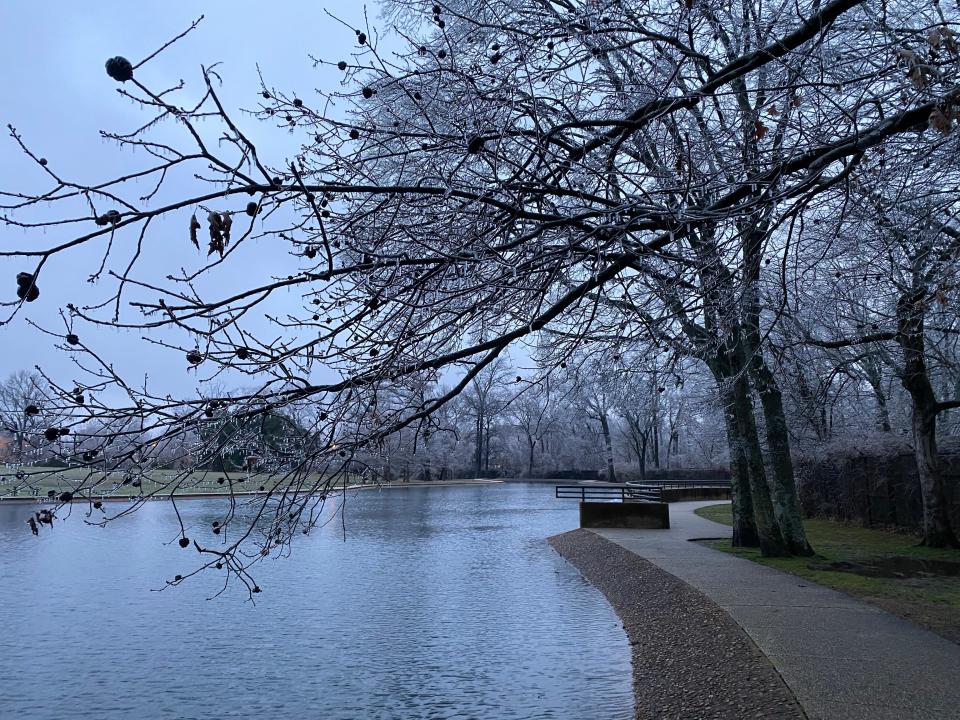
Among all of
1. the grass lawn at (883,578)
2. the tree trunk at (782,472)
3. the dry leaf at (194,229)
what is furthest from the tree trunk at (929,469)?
the dry leaf at (194,229)

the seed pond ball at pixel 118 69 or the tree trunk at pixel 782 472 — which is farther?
the tree trunk at pixel 782 472

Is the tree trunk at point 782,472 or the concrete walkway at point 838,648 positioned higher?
the tree trunk at point 782,472

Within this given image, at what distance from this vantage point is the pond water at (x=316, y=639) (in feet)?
26.6

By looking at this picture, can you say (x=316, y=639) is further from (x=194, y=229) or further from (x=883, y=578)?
(x=194, y=229)

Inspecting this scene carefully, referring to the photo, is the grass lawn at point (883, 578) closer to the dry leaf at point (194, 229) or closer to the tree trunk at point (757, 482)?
the tree trunk at point (757, 482)

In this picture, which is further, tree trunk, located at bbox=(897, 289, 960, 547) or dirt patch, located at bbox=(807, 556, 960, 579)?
tree trunk, located at bbox=(897, 289, 960, 547)

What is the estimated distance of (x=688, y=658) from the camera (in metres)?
8.18

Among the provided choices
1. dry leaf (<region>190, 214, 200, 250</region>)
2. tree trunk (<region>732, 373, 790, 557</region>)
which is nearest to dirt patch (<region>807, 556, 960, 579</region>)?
tree trunk (<region>732, 373, 790, 557</region>)

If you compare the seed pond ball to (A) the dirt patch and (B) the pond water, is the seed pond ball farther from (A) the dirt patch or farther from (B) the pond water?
(A) the dirt patch

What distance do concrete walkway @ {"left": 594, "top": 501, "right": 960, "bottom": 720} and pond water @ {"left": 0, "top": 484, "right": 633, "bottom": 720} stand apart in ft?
5.26

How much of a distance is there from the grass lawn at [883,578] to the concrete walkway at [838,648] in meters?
0.37

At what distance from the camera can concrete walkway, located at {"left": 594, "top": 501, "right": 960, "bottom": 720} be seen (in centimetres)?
573

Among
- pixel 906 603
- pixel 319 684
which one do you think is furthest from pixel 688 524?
pixel 319 684

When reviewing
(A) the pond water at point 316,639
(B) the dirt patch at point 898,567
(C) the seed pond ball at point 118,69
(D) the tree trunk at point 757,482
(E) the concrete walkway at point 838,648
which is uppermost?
(C) the seed pond ball at point 118,69
